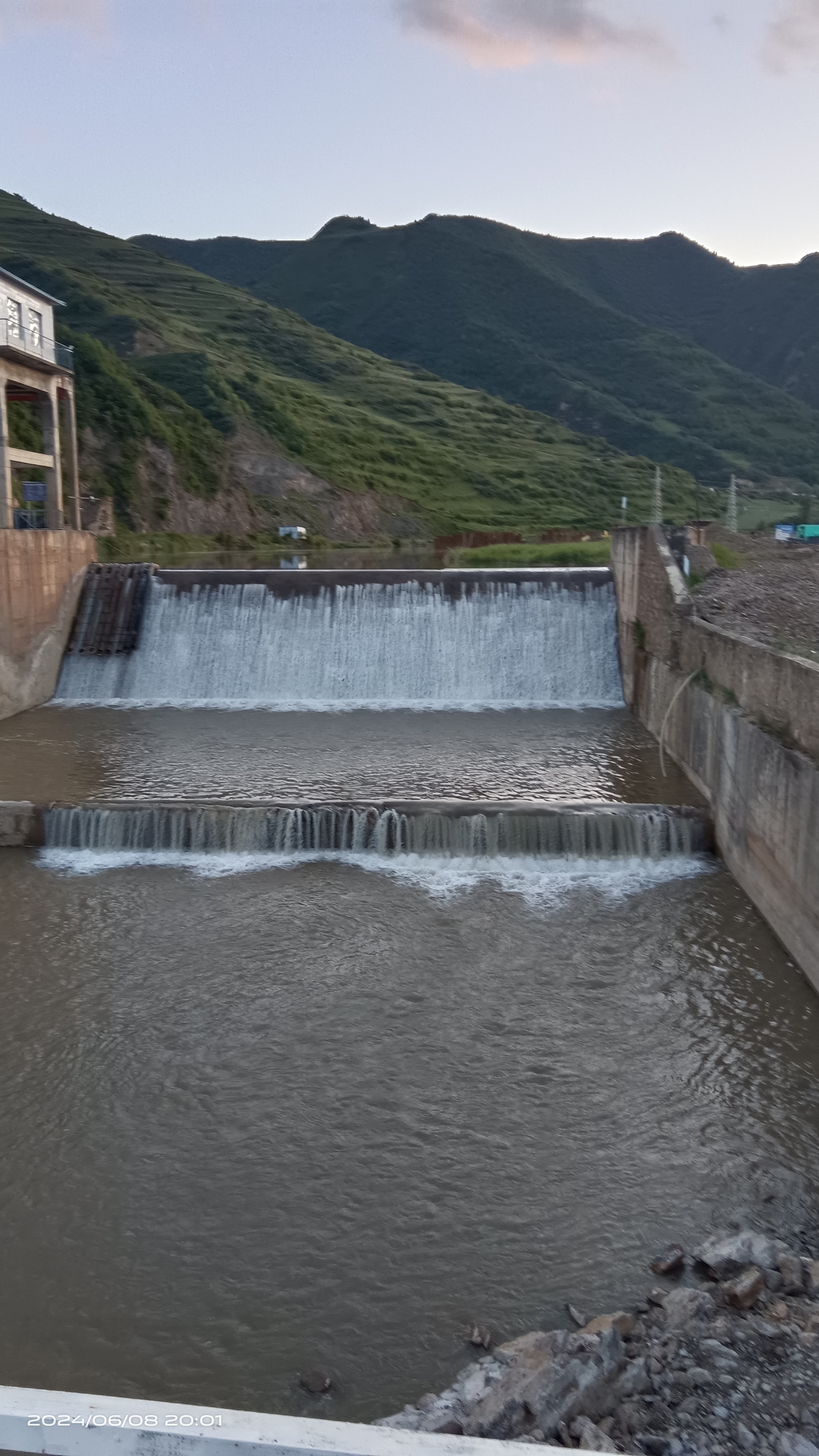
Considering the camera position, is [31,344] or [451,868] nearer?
[451,868]

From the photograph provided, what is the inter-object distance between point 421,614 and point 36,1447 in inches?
801

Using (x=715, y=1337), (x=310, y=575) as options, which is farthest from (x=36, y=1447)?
(x=310, y=575)

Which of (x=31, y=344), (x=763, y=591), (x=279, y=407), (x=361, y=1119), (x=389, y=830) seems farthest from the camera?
(x=279, y=407)

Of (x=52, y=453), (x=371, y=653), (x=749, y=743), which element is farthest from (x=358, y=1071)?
(x=52, y=453)

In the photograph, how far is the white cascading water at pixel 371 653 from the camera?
21312mm

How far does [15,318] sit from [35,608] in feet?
20.8

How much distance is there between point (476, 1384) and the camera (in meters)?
5.14

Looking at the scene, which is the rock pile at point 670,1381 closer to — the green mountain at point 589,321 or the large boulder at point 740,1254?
the large boulder at point 740,1254

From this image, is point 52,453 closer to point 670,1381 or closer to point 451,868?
point 451,868

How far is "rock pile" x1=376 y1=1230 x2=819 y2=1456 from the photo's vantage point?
4570 mm

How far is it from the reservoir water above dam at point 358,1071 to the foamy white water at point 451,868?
1.8 inches

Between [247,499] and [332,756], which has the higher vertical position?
[247,499]

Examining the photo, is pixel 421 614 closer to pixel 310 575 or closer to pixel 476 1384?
pixel 310 575

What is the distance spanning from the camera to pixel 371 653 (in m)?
21.8
